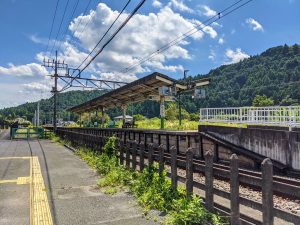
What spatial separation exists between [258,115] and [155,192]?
406 inches

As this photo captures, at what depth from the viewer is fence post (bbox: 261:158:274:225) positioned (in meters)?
3.58

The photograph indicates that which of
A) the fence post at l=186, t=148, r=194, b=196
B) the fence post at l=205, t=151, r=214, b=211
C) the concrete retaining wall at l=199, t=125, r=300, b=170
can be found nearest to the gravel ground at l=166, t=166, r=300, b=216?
the fence post at l=186, t=148, r=194, b=196

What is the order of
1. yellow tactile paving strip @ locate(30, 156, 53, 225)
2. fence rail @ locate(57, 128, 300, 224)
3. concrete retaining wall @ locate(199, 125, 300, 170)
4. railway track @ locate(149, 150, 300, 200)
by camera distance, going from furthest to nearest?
1. concrete retaining wall @ locate(199, 125, 300, 170)
2. yellow tactile paving strip @ locate(30, 156, 53, 225)
3. fence rail @ locate(57, 128, 300, 224)
4. railway track @ locate(149, 150, 300, 200)

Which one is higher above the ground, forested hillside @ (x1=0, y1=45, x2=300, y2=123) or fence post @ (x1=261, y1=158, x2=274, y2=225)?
forested hillside @ (x1=0, y1=45, x2=300, y2=123)

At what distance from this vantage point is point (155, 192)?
19.7ft

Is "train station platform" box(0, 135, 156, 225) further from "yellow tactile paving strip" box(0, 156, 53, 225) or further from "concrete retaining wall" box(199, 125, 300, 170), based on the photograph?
"concrete retaining wall" box(199, 125, 300, 170)

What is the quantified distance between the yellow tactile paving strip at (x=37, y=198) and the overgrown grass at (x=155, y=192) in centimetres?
152

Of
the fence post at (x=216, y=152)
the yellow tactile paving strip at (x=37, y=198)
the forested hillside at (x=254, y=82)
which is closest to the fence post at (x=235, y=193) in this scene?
the yellow tactile paving strip at (x=37, y=198)

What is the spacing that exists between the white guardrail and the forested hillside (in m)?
63.0

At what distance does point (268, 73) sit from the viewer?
95.2m

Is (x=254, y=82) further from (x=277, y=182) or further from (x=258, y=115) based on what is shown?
(x=277, y=182)

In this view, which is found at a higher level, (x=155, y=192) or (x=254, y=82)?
(x=254, y=82)

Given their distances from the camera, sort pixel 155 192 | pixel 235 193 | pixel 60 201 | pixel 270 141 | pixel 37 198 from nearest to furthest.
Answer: pixel 235 193 → pixel 155 192 → pixel 60 201 → pixel 37 198 → pixel 270 141

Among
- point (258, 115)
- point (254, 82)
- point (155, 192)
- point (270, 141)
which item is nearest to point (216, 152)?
point (270, 141)
